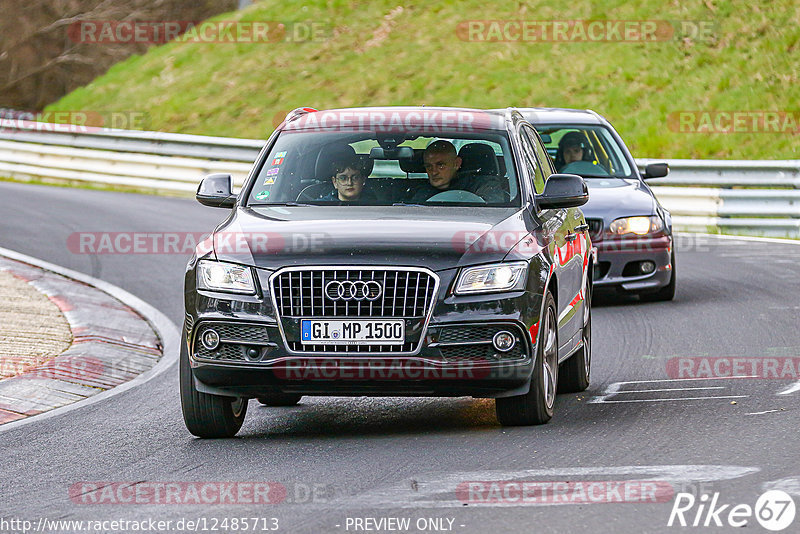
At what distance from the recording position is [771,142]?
26.7 metres

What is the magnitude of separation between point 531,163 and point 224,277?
2455 millimetres

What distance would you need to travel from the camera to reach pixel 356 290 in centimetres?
764

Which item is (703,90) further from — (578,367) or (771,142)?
(578,367)

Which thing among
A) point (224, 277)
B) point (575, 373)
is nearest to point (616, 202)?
point (575, 373)

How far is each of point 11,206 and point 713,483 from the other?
17789mm

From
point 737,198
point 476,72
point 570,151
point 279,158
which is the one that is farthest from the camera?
point 476,72

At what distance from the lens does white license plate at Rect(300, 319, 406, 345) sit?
301 inches

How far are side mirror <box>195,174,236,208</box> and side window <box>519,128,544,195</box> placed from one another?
70.8 inches

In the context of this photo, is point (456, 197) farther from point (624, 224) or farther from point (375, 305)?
point (624, 224)

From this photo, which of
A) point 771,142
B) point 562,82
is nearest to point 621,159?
point 771,142

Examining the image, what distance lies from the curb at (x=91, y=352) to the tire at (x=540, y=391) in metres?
2.98

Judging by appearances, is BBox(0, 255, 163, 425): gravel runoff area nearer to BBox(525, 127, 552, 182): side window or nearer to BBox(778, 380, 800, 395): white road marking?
BBox(525, 127, 552, 182): side window

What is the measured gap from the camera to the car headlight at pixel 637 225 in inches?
547

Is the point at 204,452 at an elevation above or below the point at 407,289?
below
